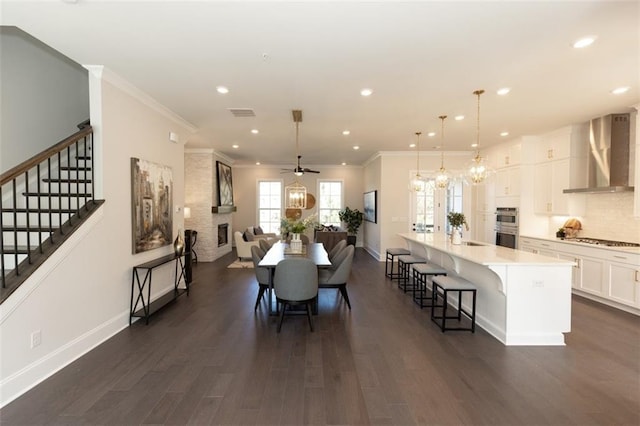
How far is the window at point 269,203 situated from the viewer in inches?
408

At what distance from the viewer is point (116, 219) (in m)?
3.44

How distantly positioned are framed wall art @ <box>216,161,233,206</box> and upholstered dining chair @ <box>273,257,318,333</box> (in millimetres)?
5338

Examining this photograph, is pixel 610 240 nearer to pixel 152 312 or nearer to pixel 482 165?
pixel 482 165

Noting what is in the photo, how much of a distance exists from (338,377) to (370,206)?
694 cm

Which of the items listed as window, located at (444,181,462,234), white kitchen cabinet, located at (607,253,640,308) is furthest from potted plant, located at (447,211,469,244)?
window, located at (444,181,462,234)

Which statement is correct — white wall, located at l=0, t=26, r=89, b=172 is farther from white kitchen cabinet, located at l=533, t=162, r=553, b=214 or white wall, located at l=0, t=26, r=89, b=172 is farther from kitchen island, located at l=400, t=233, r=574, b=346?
white kitchen cabinet, located at l=533, t=162, r=553, b=214

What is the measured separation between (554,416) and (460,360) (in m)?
0.81

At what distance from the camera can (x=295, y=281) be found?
346 centimetres

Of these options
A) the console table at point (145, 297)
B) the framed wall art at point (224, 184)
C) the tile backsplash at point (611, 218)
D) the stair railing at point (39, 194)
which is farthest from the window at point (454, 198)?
the stair railing at point (39, 194)

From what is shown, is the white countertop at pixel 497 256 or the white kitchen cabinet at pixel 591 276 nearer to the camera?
the white countertop at pixel 497 256

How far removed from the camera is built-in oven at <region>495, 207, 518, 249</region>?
6047mm

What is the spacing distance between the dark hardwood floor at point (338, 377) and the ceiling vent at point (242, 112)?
3105mm

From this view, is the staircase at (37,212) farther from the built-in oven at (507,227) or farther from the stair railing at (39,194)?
the built-in oven at (507,227)

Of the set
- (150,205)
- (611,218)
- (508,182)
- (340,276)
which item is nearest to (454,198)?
(508,182)
